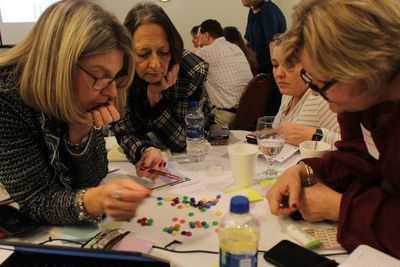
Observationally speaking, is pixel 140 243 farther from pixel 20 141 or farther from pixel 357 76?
pixel 357 76

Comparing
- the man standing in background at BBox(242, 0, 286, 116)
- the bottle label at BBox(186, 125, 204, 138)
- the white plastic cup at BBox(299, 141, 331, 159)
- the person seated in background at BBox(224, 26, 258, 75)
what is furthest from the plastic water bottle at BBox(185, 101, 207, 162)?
the man standing in background at BBox(242, 0, 286, 116)

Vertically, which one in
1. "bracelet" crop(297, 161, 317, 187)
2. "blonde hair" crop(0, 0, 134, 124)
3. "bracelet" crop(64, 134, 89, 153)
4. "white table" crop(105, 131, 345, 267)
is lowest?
"white table" crop(105, 131, 345, 267)

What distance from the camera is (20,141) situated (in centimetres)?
113

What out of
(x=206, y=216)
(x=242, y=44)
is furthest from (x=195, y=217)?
(x=242, y=44)

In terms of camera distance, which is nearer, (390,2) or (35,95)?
(390,2)

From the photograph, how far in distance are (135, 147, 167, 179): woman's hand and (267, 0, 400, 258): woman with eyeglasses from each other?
49 centimetres

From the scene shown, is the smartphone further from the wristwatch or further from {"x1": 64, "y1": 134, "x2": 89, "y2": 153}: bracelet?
{"x1": 64, "y1": 134, "x2": 89, "y2": 153}: bracelet

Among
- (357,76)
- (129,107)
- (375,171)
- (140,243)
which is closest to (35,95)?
(140,243)

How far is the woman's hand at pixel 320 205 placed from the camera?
3.62 ft

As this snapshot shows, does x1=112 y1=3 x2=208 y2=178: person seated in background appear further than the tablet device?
Yes

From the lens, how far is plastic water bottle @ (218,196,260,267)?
0.83m

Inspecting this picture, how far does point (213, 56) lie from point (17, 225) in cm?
265

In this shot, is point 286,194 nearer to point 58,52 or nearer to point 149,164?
point 149,164

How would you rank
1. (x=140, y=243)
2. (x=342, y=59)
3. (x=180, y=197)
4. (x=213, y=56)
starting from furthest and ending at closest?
(x=213, y=56) → (x=180, y=197) → (x=140, y=243) → (x=342, y=59)
